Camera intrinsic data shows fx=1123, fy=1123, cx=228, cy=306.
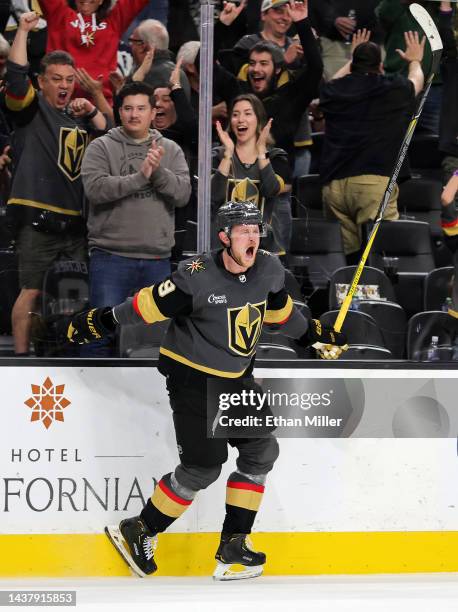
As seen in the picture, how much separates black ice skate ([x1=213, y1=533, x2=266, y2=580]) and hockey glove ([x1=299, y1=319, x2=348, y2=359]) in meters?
0.71

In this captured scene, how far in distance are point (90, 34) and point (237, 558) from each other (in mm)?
2101

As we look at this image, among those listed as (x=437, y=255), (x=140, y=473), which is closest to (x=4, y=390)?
(x=140, y=473)

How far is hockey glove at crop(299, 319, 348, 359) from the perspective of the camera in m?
4.04

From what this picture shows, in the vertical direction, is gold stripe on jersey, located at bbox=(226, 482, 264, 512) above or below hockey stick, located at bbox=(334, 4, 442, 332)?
below

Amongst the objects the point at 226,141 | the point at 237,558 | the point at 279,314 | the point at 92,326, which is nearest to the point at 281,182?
the point at 226,141

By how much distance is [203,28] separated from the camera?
4.12 meters

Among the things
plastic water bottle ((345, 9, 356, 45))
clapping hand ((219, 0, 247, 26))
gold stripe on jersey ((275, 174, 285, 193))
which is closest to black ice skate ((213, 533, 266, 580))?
gold stripe on jersey ((275, 174, 285, 193))

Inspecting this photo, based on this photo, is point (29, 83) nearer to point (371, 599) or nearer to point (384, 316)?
point (384, 316)

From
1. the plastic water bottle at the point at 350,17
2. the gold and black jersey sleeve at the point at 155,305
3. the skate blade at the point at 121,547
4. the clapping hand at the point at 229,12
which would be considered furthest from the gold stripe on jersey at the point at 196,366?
the plastic water bottle at the point at 350,17

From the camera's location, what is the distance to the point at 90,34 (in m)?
4.44

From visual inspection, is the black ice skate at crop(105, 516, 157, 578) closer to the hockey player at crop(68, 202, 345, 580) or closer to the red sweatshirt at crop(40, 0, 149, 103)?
the hockey player at crop(68, 202, 345, 580)

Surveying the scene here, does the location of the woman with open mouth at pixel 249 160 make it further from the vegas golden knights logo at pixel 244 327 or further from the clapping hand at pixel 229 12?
the vegas golden knights logo at pixel 244 327

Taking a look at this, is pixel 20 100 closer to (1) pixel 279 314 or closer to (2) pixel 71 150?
(2) pixel 71 150

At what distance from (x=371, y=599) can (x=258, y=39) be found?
2360 mm
